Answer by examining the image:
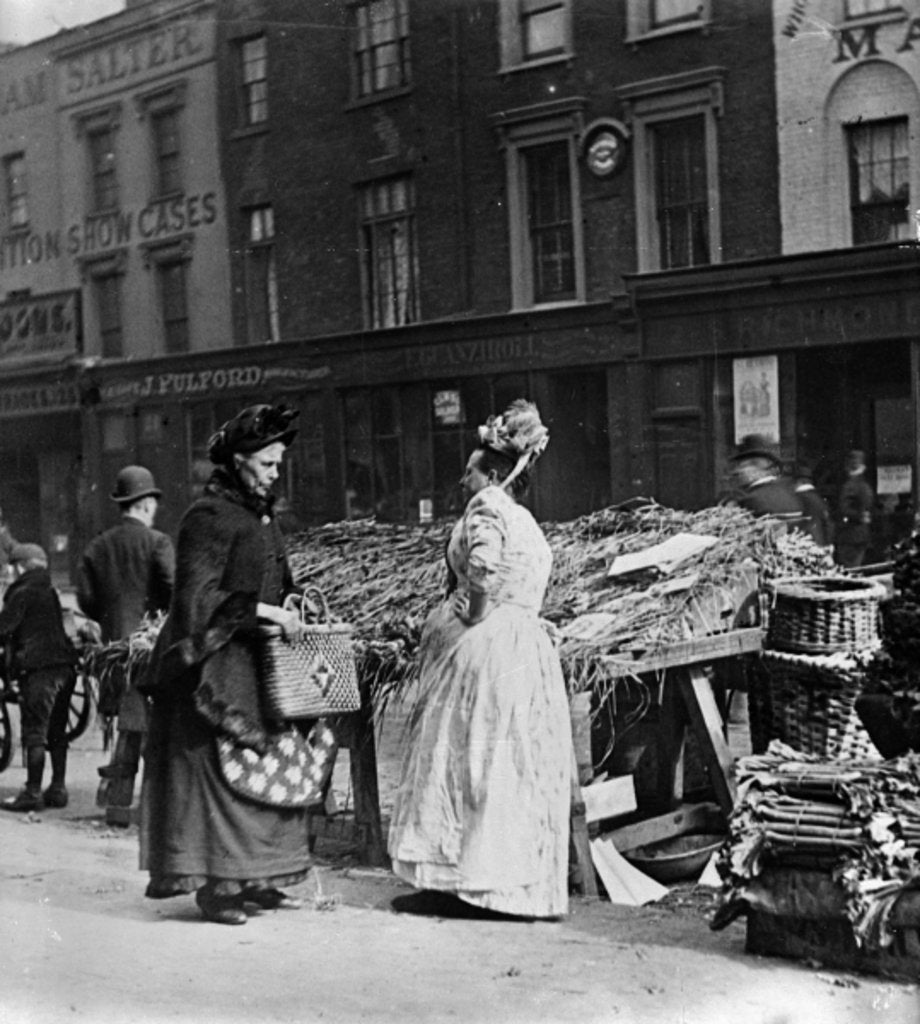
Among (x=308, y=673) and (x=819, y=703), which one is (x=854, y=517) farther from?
(x=308, y=673)

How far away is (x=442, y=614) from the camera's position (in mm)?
6004

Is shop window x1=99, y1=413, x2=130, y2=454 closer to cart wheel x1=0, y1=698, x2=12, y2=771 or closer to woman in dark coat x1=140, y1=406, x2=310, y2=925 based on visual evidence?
cart wheel x1=0, y1=698, x2=12, y2=771

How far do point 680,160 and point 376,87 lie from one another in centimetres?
440

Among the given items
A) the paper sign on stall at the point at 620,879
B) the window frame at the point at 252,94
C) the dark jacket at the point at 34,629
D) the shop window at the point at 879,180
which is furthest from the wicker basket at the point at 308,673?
the window frame at the point at 252,94

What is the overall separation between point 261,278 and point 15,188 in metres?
4.53

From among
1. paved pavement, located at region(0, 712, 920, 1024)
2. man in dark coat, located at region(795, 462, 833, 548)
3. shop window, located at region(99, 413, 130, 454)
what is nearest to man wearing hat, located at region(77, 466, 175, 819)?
paved pavement, located at region(0, 712, 920, 1024)

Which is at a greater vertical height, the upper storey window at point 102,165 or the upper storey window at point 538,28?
the upper storey window at point 538,28

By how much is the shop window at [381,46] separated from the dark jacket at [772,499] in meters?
12.6

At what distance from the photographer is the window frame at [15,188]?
1984cm

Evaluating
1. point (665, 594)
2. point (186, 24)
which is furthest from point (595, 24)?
point (665, 594)

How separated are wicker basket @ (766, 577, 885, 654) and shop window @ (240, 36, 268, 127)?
54.8 feet

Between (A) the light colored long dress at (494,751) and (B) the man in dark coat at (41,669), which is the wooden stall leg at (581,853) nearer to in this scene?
(A) the light colored long dress at (494,751)

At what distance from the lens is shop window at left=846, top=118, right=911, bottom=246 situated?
17000 millimetres

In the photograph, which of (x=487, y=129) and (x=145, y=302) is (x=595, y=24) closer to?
(x=487, y=129)
